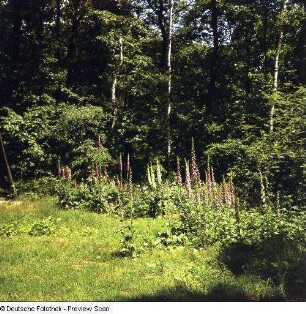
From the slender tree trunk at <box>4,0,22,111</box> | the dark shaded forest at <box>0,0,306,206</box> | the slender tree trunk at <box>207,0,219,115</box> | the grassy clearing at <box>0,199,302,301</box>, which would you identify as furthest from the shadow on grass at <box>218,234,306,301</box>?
the slender tree trunk at <box>207,0,219,115</box>

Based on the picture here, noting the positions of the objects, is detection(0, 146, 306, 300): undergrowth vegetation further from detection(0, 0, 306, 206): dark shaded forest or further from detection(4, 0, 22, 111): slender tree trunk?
detection(4, 0, 22, 111): slender tree trunk

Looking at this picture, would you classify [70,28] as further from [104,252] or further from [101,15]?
[104,252]

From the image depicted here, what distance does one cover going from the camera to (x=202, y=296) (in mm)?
7223

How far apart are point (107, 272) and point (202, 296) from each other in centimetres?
221

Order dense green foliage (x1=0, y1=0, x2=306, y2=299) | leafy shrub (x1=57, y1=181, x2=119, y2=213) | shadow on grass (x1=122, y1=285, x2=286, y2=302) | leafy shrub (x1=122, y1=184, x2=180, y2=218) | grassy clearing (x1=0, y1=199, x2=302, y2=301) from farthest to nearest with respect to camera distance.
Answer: leafy shrub (x1=57, y1=181, x2=119, y2=213) < dense green foliage (x1=0, y1=0, x2=306, y2=299) < leafy shrub (x1=122, y1=184, x2=180, y2=218) < grassy clearing (x1=0, y1=199, x2=302, y2=301) < shadow on grass (x1=122, y1=285, x2=286, y2=302)

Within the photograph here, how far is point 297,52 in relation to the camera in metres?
23.9

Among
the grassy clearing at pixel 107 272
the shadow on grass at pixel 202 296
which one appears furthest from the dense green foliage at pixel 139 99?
the shadow on grass at pixel 202 296

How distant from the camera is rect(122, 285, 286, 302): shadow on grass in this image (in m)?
7.11

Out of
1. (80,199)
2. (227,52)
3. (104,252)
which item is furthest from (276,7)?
(104,252)

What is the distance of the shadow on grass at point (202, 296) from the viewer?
711 cm

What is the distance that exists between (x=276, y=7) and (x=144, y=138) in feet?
32.9

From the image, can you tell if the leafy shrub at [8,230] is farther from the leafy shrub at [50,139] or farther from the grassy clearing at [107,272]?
the leafy shrub at [50,139]

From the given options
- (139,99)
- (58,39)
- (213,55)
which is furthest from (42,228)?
(213,55)

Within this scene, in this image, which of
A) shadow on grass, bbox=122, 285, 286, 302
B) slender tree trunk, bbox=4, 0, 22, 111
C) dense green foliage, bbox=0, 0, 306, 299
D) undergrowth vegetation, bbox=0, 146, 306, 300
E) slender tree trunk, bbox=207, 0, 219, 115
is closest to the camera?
shadow on grass, bbox=122, 285, 286, 302
